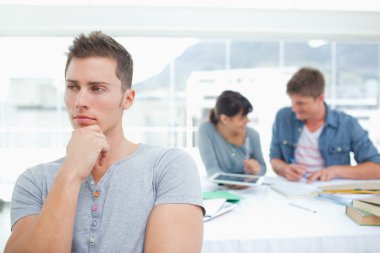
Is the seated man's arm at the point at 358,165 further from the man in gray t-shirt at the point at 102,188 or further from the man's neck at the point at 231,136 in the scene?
the man in gray t-shirt at the point at 102,188

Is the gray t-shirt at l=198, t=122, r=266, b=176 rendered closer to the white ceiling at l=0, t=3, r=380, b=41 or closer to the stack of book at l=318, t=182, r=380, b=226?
the stack of book at l=318, t=182, r=380, b=226

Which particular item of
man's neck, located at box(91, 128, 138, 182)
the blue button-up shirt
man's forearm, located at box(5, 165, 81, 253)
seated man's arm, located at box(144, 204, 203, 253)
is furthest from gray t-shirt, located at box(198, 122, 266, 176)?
man's forearm, located at box(5, 165, 81, 253)

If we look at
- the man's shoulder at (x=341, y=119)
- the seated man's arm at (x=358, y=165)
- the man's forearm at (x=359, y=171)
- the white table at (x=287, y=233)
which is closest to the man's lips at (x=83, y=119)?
the white table at (x=287, y=233)

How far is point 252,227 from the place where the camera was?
1.17 meters

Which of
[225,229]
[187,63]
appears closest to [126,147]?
[225,229]

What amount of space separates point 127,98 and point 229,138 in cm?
111

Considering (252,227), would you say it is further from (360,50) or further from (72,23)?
(360,50)

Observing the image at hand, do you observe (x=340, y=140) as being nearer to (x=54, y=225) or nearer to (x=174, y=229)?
(x=174, y=229)

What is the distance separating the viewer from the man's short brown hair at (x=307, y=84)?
191 centimetres

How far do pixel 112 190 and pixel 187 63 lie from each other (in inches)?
940

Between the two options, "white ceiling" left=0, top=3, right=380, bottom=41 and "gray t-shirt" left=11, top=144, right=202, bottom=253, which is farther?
"white ceiling" left=0, top=3, right=380, bottom=41

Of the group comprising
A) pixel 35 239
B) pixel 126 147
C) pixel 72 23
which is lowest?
pixel 35 239

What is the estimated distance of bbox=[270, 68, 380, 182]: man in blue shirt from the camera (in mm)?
1873

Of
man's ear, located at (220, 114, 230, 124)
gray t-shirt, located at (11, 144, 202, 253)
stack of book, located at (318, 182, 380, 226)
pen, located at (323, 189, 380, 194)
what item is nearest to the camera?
gray t-shirt, located at (11, 144, 202, 253)
